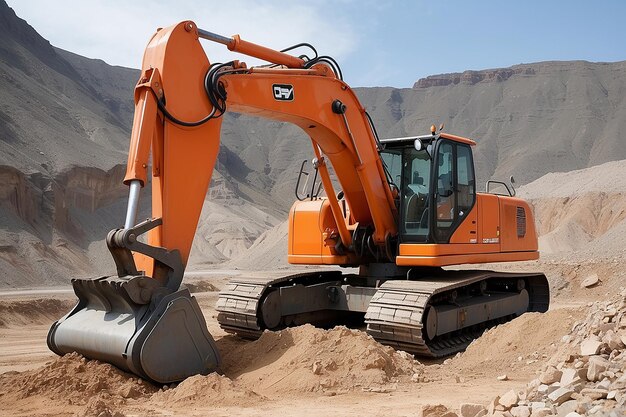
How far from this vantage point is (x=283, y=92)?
7773 millimetres

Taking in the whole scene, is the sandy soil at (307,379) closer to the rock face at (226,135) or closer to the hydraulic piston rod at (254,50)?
the hydraulic piston rod at (254,50)

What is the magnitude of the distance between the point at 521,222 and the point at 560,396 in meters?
6.74

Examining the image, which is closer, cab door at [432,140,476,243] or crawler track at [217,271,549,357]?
crawler track at [217,271,549,357]

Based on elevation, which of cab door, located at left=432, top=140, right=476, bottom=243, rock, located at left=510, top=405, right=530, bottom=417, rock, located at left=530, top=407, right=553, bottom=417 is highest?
cab door, located at left=432, top=140, right=476, bottom=243

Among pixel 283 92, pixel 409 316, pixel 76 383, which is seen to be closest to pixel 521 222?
pixel 409 316

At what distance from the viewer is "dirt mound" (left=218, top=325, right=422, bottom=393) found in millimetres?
6574

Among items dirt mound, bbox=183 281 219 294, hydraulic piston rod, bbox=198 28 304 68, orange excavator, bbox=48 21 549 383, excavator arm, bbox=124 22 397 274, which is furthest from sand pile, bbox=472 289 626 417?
dirt mound, bbox=183 281 219 294

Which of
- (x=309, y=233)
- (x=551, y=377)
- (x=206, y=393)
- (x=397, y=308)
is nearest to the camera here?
(x=551, y=377)

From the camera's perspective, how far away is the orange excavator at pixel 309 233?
6.25 meters

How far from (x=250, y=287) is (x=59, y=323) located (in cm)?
310

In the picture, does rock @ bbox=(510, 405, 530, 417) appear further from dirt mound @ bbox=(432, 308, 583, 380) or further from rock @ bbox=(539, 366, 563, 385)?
dirt mound @ bbox=(432, 308, 583, 380)

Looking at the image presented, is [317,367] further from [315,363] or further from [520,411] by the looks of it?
[520,411]

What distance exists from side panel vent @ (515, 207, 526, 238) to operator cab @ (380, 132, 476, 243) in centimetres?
163

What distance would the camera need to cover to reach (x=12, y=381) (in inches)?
249
